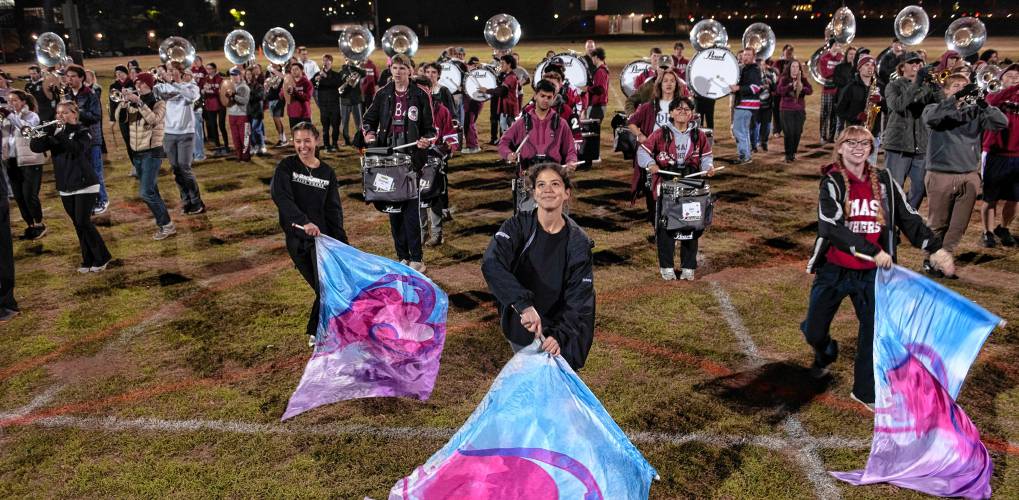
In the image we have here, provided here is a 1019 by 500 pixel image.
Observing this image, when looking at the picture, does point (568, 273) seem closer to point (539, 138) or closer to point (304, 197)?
point (304, 197)

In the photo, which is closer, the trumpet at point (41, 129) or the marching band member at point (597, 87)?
the trumpet at point (41, 129)

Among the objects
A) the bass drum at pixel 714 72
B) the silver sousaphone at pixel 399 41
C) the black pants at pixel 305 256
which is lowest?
the black pants at pixel 305 256

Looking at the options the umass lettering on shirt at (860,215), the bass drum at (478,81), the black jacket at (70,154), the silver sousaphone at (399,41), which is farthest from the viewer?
the silver sousaphone at (399,41)

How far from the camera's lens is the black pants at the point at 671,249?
8484 millimetres

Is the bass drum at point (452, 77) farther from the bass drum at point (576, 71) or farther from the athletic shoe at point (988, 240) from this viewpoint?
the athletic shoe at point (988, 240)

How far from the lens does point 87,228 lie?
9.22 metres

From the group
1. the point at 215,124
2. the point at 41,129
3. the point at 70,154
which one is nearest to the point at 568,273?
the point at 70,154

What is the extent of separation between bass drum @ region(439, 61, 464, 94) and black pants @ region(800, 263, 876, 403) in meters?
12.8

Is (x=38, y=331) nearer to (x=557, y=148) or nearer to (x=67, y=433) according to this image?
(x=67, y=433)

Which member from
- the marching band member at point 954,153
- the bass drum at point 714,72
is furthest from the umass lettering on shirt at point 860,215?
the bass drum at point 714,72

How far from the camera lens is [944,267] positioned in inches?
197

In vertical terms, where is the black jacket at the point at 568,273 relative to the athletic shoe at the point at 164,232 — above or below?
above

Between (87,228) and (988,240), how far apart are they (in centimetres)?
1081

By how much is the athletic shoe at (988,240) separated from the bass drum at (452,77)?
1099 cm
